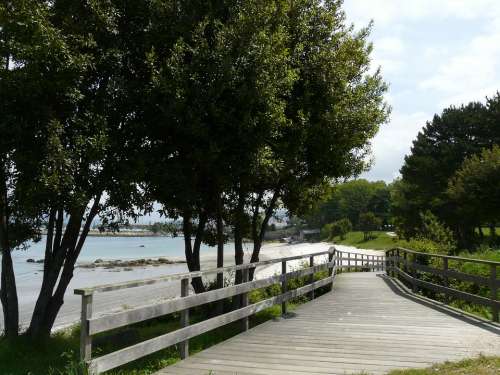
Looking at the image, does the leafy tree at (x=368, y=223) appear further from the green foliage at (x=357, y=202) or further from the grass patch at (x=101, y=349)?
the grass patch at (x=101, y=349)

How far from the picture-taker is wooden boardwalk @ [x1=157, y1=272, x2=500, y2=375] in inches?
237

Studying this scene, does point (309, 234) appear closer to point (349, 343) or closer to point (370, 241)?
point (370, 241)

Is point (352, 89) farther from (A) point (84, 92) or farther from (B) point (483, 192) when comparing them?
(B) point (483, 192)

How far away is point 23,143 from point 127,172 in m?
1.82

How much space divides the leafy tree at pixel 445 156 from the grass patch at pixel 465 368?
146 ft

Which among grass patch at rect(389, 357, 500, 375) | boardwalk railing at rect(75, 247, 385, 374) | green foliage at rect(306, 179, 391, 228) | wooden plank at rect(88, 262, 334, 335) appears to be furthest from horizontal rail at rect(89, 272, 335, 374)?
green foliage at rect(306, 179, 391, 228)

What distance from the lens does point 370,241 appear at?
103 metres

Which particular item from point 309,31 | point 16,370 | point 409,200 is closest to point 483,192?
point 409,200

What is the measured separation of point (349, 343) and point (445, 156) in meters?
49.5

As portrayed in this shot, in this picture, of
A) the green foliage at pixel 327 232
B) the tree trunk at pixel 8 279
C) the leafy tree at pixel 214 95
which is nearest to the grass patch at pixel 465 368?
the leafy tree at pixel 214 95

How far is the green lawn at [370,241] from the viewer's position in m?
92.8

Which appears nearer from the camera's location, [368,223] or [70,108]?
[70,108]

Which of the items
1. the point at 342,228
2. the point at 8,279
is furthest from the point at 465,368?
the point at 342,228

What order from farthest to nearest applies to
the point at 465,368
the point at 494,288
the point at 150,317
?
the point at 494,288
the point at 150,317
the point at 465,368
